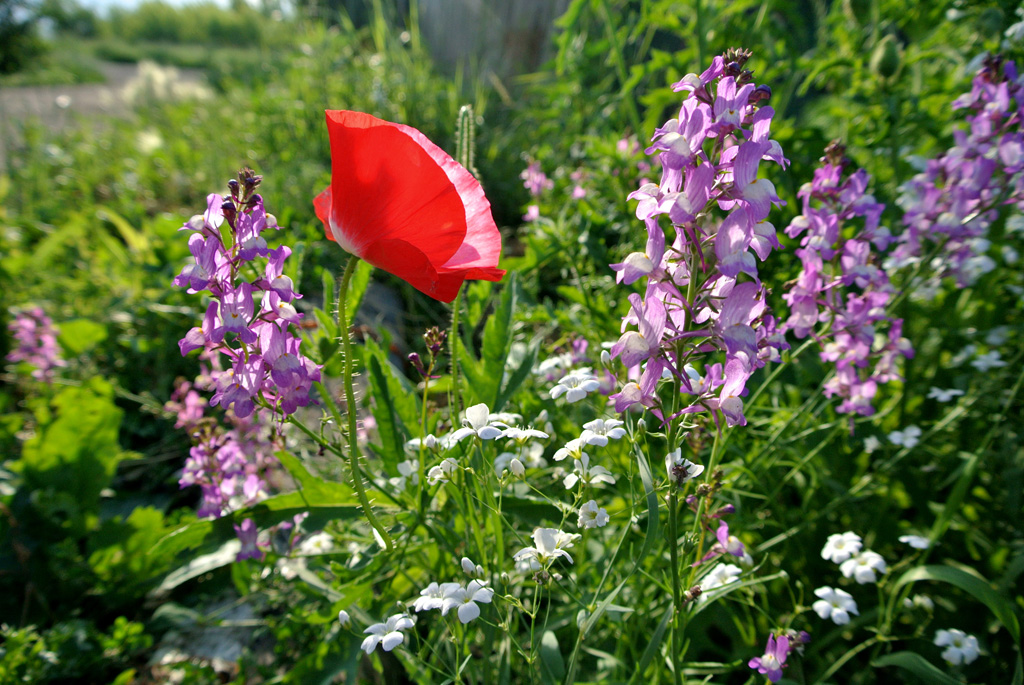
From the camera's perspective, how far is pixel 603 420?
80cm

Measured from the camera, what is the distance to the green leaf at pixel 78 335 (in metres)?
2.06

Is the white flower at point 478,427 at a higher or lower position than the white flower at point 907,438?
higher

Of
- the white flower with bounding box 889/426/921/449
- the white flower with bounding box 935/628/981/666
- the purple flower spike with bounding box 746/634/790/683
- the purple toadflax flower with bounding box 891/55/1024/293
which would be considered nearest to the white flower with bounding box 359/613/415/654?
the purple flower spike with bounding box 746/634/790/683

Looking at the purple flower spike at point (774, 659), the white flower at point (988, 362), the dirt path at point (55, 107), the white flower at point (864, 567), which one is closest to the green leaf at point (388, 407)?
the purple flower spike at point (774, 659)

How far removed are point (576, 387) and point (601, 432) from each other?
0.09m

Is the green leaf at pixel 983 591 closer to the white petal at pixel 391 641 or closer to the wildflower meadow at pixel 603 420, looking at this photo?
the wildflower meadow at pixel 603 420

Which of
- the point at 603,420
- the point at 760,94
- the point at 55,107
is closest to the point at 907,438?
the point at 603,420

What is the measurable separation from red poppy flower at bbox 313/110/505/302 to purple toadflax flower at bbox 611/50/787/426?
0.67ft

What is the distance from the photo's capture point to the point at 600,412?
3.86 feet

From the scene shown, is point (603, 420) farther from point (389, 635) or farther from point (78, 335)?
point (78, 335)

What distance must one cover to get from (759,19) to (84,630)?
6.88 feet

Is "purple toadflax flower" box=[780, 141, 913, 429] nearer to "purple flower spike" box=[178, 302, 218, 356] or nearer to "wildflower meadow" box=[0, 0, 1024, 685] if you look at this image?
"wildflower meadow" box=[0, 0, 1024, 685]

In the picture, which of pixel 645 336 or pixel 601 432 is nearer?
pixel 645 336

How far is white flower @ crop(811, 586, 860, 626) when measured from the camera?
0.86 metres
